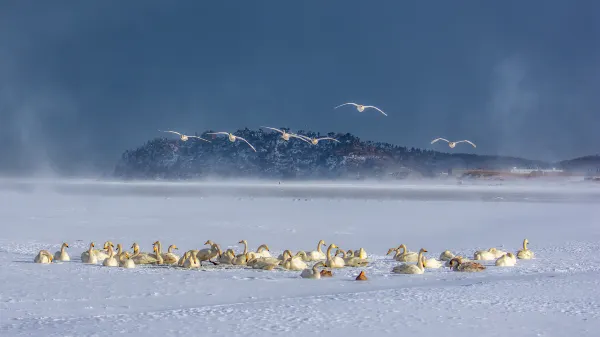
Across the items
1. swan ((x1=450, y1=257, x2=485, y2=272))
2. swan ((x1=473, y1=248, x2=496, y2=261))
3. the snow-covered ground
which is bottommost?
the snow-covered ground

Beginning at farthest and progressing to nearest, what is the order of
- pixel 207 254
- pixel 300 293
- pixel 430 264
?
1. pixel 207 254
2. pixel 430 264
3. pixel 300 293

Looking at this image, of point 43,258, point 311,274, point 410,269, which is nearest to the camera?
point 311,274

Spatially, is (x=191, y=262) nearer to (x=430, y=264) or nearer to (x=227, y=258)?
(x=227, y=258)

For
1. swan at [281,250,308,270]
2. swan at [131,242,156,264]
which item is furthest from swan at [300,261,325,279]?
swan at [131,242,156,264]

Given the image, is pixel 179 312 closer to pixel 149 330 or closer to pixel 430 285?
pixel 149 330

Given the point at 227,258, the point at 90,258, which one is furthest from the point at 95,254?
the point at 227,258

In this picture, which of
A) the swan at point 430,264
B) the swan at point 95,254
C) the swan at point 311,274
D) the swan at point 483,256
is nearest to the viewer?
the swan at point 311,274

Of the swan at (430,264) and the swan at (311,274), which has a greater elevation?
the swan at (430,264)

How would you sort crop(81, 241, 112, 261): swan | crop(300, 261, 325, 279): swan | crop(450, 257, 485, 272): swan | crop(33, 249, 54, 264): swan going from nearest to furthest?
1. crop(300, 261, 325, 279): swan
2. crop(450, 257, 485, 272): swan
3. crop(33, 249, 54, 264): swan
4. crop(81, 241, 112, 261): swan

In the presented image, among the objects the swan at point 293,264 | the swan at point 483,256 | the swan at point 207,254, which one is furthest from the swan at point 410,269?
the swan at point 207,254

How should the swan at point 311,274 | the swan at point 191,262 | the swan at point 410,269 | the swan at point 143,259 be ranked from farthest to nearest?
the swan at point 143,259, the swan at point 191,262, the swan at point 410,269, the swan at point 311,274

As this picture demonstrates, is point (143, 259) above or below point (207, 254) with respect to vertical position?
below

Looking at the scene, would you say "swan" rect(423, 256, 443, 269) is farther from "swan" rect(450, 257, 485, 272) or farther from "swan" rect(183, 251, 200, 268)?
"swan" rect(183, 251, 200, 268)

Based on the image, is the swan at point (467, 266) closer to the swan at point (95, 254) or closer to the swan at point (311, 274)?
the swan at point (311, 274)
